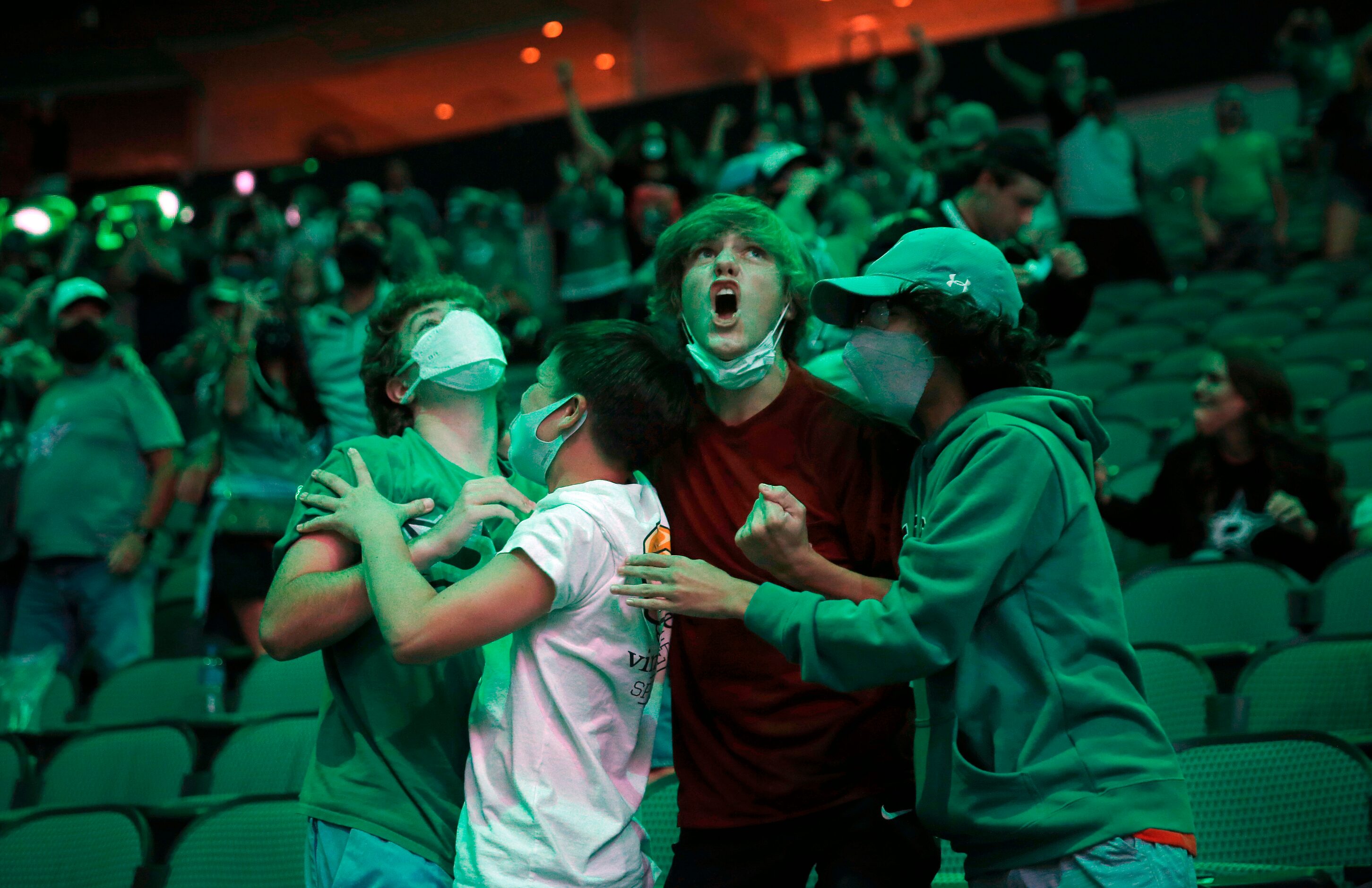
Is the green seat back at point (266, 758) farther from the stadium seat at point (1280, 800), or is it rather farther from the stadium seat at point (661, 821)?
the stadium seat at point (1280, 800)

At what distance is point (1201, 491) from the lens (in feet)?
13.6

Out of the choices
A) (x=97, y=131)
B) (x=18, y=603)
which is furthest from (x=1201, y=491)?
(x=97, y=131)

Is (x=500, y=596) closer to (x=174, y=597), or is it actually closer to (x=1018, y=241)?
(x=1018, y=241)

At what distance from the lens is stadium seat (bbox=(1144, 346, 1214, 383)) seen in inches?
261

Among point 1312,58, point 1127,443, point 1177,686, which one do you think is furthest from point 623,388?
point 1312,58

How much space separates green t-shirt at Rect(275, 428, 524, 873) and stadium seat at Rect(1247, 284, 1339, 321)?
22.4 ft

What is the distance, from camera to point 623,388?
1943mm

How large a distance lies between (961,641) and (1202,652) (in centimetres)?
191

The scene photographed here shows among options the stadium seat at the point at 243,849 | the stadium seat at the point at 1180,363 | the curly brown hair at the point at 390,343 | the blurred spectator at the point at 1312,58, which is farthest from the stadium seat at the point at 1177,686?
the blurred spectator at the point at 1312,58

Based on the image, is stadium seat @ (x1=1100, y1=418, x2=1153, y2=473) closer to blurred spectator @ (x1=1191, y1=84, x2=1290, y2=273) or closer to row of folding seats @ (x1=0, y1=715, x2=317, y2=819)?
A: row of folding seats @ (x1=0, y1=715, x2=317, y2=819)

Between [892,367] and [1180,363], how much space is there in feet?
18.1

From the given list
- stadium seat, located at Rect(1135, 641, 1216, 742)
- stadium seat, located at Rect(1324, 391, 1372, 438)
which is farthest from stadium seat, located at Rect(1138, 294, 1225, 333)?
stadium seat, located at Rect(1135, 641, 1216, 742)

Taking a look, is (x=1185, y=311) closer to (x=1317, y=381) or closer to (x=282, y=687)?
(x=1317, y=381)

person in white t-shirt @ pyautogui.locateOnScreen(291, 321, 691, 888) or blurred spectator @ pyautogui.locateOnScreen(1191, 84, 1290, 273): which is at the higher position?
blurred spectator @ pyautogui.locateOnScreen(1191, 84, 1290, 273)
